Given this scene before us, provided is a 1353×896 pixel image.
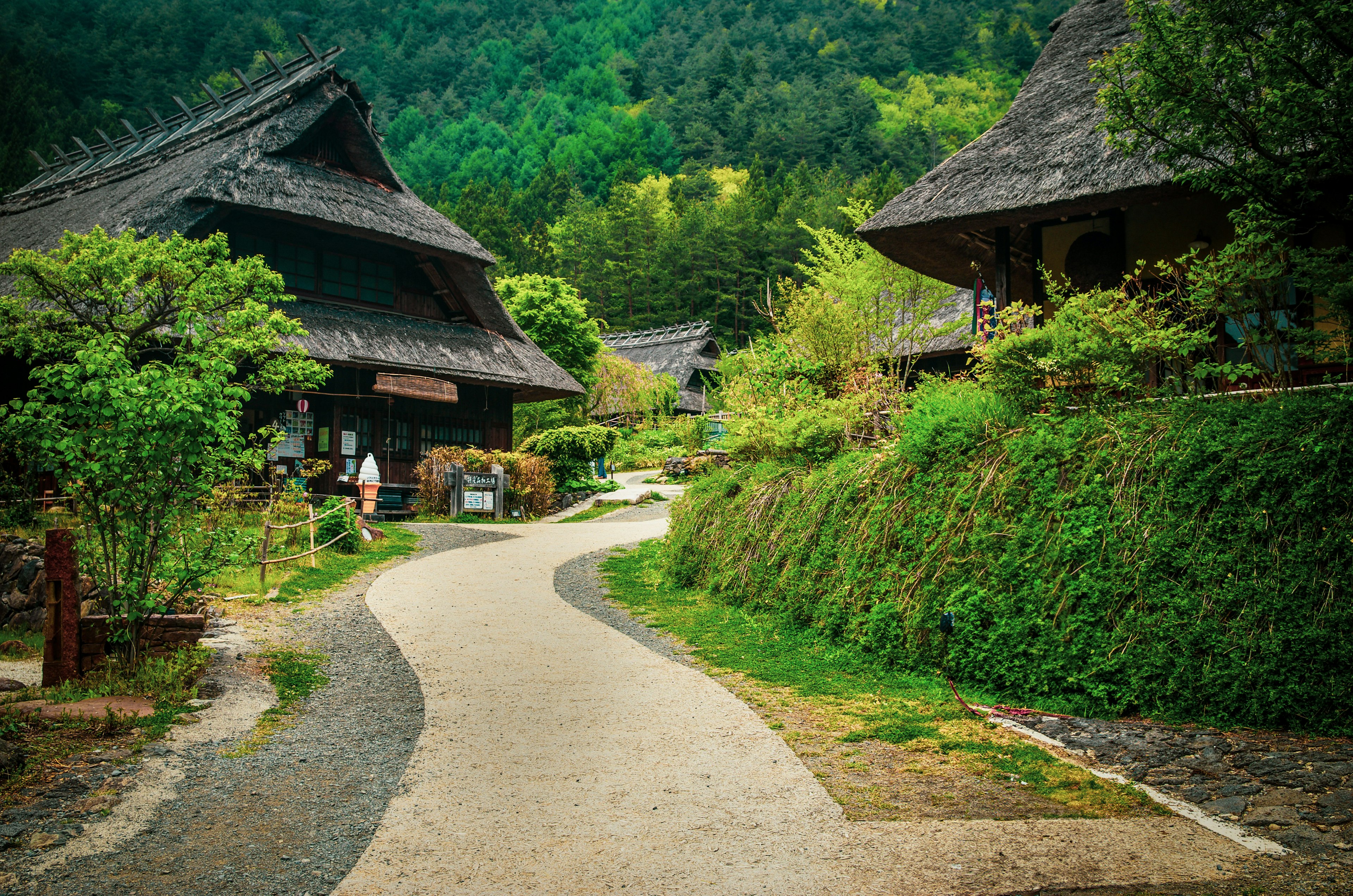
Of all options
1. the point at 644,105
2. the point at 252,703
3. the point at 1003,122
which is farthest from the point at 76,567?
the point at 644,105

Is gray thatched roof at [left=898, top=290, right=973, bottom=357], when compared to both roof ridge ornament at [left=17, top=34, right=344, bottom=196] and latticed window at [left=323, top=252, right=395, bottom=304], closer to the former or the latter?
latticed window at [left=323, top=252, right=395, bottom=304]

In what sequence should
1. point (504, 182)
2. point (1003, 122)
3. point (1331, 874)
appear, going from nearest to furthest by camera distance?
point (1331, 874) < point (1003, 122) < point (504, 182)

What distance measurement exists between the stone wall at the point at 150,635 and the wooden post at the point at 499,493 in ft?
39.5

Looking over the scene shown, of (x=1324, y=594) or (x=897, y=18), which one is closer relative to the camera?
(x=1324, y=594)

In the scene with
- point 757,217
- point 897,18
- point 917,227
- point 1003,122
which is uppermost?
point 897,18

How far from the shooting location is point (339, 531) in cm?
1360

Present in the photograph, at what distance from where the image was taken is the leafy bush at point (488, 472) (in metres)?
19.4

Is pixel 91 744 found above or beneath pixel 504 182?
beneath

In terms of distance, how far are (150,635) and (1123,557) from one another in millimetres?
7192

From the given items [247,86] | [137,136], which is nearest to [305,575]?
[247,86]

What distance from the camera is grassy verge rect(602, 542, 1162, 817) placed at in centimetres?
Answer: 461

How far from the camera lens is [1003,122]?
12.8 m

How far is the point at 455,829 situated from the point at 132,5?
92474 millimetres

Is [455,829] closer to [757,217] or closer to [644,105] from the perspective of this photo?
[757,217]
